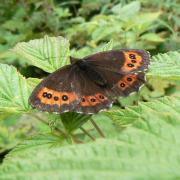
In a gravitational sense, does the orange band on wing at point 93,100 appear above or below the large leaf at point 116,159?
below

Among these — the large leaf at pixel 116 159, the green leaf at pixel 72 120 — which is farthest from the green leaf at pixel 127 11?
the large leaf at pixel 116 159

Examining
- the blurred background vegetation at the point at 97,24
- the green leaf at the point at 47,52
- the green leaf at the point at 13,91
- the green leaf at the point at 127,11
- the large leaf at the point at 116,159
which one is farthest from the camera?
the green leaf at the point at 127,11

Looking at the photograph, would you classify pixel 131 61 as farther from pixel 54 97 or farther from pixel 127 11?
pixel 127 11

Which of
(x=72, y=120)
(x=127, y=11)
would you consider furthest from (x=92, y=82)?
(x=127, y=11)

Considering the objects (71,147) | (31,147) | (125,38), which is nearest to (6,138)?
(125,38)

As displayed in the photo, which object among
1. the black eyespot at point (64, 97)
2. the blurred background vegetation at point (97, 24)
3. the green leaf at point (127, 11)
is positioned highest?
the black eyespot at point (64, 97)

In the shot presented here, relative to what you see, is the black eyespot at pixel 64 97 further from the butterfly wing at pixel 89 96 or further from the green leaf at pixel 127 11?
the green leaf at pixel 127 11

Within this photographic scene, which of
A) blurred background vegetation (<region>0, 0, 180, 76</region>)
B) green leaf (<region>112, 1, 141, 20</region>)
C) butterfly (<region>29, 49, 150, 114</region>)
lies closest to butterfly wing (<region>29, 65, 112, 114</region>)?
butterfly (<region>29, 49, 150, 114</region>)
